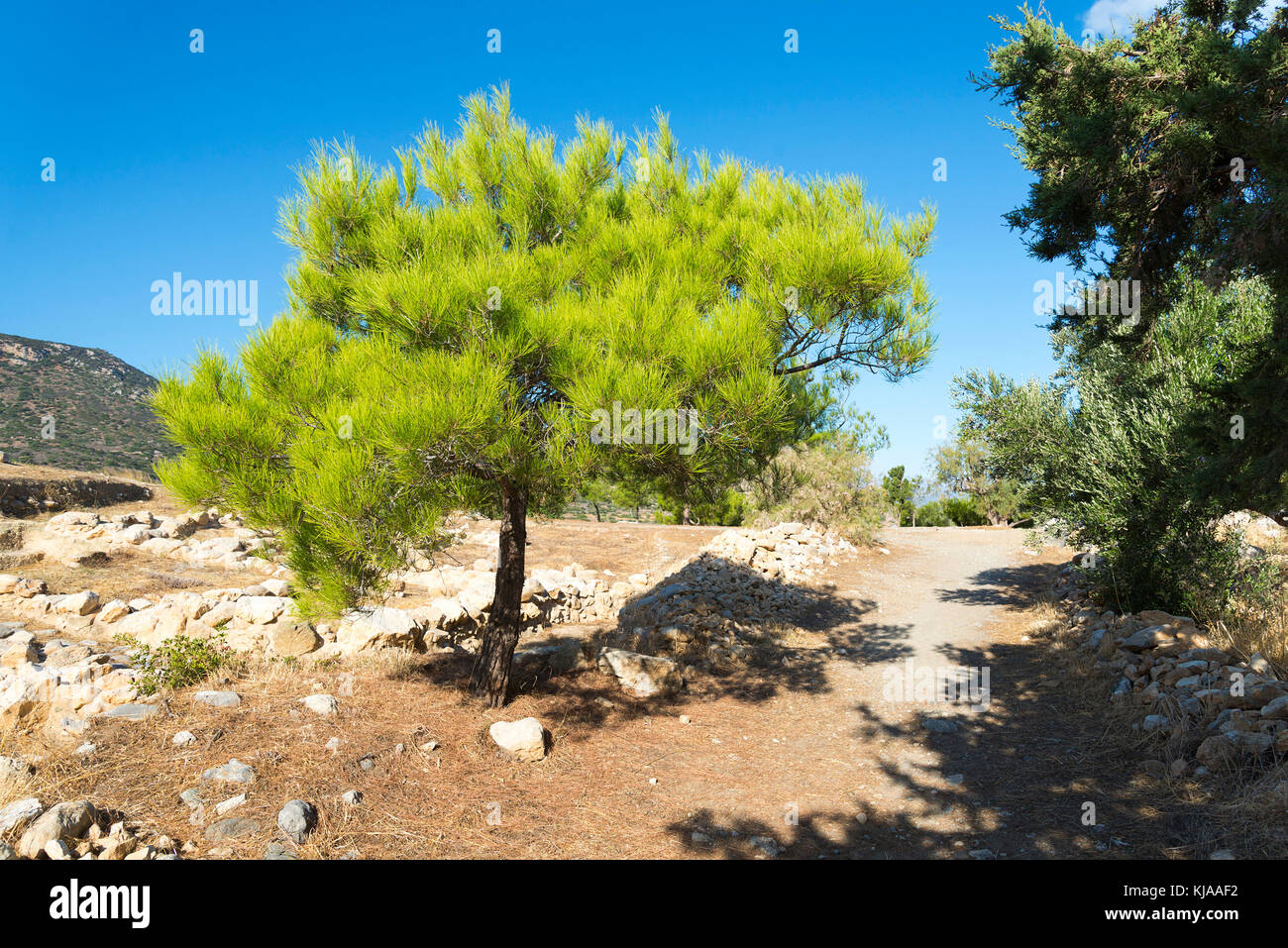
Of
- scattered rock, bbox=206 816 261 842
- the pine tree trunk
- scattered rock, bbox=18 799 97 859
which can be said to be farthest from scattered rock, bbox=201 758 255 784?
the pine tree trunk

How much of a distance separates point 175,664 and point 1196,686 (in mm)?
8935

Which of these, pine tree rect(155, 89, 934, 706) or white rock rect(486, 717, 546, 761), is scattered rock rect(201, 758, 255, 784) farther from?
white rock rect(486, 717, 546, 761)

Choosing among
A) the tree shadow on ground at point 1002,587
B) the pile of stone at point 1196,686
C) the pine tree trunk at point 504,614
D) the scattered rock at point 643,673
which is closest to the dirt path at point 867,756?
the tree shadow on ground at point 1002,587

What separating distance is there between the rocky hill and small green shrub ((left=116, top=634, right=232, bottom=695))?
21293mm

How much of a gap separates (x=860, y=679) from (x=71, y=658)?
8.63 meters

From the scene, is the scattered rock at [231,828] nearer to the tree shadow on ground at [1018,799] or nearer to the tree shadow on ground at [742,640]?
the tree shadow on ground at [1018,799]

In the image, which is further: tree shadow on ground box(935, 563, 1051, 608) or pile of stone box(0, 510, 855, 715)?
tree shadow on ground box(935, 563, 1051, 608)

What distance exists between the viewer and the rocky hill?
26.0 m

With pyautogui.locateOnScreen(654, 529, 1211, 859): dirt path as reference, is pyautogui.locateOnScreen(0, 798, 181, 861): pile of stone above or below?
above

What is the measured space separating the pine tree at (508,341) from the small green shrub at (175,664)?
2107mm

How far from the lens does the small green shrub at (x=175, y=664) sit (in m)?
5.78

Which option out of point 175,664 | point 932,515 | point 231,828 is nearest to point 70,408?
point 175,664

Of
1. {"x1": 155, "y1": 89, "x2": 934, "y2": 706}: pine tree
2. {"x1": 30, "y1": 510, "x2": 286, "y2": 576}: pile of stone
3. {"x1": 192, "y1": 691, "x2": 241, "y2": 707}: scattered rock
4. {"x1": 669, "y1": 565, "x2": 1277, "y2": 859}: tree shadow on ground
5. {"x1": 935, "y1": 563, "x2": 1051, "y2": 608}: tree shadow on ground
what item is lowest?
{"x1": 935, "y1": 563, "x2": 1051, "y2": 608}: tree shadow on ground

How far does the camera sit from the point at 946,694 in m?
7.45
